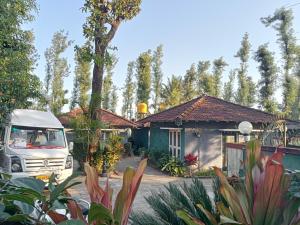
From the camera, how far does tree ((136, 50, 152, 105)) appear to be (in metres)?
37.7

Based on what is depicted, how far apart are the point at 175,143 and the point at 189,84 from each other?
59.3ft

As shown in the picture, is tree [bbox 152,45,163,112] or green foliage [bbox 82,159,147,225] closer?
green foliage [bbox 82,159,147,225]

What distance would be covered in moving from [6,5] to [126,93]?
119 ft

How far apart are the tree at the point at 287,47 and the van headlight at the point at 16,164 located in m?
24.8

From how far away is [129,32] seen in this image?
19.9m

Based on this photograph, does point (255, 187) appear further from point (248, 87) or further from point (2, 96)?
point (248, 87)

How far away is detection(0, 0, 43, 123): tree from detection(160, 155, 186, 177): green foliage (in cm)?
856

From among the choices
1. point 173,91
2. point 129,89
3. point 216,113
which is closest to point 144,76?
point 173,91

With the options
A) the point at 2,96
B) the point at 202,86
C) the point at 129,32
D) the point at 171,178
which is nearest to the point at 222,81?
the point at 202,86

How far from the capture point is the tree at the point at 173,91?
35.1 m

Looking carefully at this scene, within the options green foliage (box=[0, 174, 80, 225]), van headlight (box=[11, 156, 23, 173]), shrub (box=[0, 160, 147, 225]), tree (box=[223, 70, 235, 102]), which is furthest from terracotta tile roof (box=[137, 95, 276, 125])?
tree (box=[223, 70, 235, 102])

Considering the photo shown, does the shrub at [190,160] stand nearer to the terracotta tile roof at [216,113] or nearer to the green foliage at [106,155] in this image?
the terracotta tile roof at [216,113]

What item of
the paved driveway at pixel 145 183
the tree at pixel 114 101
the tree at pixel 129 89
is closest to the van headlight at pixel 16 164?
the paved driveway at pixel 145 183

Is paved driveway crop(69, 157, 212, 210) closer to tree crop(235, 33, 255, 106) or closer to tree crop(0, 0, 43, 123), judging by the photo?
tree crop(0, 0, 43, 123)
